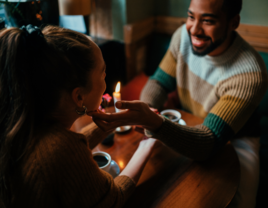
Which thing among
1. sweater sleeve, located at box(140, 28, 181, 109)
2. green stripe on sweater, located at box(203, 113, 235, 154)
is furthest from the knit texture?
sweater sleeve, located at box(140, 28, 181, 109)

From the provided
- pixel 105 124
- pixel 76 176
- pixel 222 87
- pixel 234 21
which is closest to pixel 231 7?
pixel 234 21

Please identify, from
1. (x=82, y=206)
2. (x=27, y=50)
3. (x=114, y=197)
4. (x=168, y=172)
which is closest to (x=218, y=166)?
(x=168, y=172)

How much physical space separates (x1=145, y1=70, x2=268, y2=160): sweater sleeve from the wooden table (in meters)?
0.06

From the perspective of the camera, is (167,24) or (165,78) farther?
(167,24)

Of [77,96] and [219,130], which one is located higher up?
[77,96]

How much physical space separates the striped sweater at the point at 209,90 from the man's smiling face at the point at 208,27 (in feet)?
0.26

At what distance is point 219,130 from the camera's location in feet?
4.09

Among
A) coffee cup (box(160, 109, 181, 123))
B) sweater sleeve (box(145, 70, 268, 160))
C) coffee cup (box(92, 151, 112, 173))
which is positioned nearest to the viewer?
coffee cup (box(92, 151, 112, 173))

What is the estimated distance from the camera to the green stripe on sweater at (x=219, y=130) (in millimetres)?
1219

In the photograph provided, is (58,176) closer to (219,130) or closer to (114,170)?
(114,170)

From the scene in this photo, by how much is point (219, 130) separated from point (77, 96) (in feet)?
2.68

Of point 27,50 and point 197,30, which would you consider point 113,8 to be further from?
point 27,50

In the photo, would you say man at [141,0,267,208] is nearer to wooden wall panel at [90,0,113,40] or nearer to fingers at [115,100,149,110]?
fingers at [115,100,149,110]

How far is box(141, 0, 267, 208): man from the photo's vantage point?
48.6 inches
